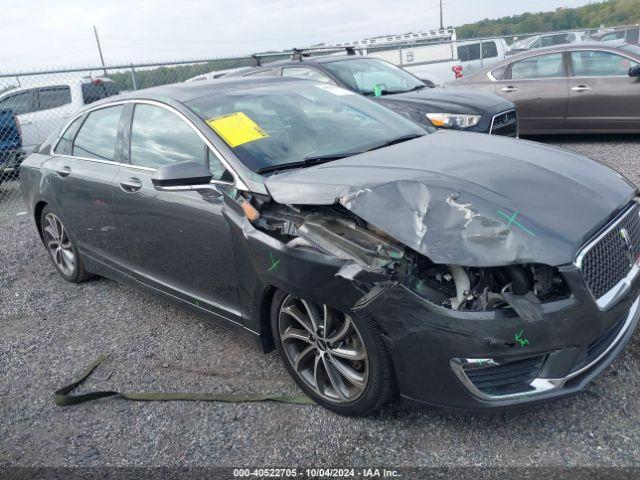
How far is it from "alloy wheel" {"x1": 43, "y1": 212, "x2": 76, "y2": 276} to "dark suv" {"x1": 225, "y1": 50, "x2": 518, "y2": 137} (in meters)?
3.31

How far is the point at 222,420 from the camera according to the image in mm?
3094

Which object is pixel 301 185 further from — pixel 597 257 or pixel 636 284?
pixel 636 284

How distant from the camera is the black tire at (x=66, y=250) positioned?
5.06 metres

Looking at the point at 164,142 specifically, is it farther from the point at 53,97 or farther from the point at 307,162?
the point at 53,97

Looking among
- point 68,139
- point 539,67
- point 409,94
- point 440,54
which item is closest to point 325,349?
point 68,139

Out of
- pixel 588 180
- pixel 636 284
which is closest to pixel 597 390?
pixel 636 284

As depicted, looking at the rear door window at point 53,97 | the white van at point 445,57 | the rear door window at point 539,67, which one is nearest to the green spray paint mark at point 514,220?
the rear door window at point 539,67

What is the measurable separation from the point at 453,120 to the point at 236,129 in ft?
13.4

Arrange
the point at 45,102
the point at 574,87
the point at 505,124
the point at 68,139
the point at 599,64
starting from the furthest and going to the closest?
the point at 45,102 → the point at 574,87 → the point at 599,64 → the point at 505,124 → the point at 68,139

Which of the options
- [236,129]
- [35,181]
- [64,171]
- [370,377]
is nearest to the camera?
[370,377]

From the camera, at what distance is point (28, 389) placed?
369 cm

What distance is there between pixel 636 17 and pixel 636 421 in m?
46.5

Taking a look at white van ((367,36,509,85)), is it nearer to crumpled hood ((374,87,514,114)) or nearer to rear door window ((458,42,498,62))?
rear door window ((458,42,498,62))

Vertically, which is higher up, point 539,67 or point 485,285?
point 539,67
